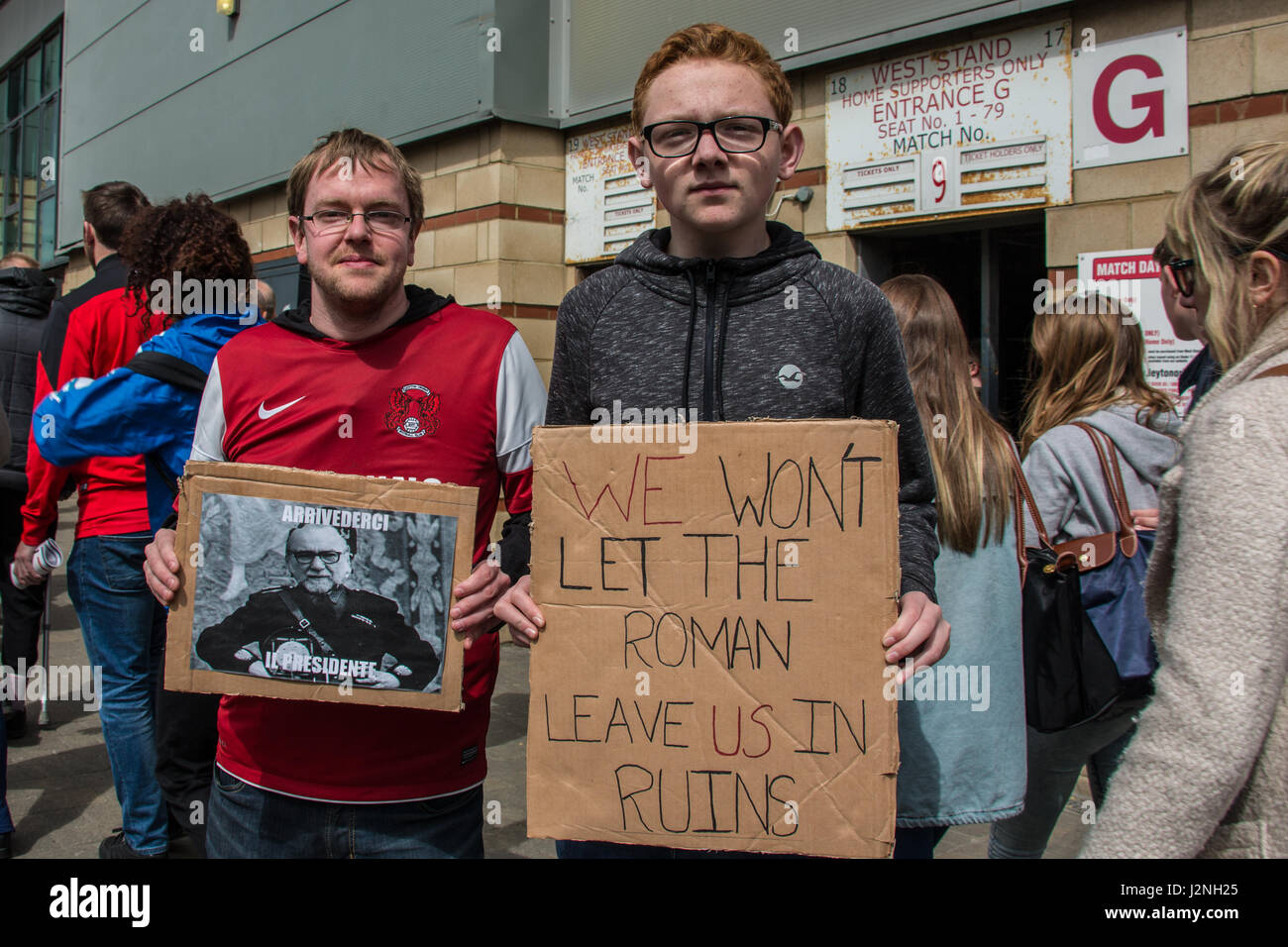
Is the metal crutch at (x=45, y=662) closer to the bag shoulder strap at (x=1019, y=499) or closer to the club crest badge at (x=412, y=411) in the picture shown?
the club crest badge at (x=412, y=411)

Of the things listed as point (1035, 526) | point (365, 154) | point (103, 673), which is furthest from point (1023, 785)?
point (103, 673)

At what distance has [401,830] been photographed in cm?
215

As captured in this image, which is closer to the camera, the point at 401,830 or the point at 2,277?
the point at 401,830

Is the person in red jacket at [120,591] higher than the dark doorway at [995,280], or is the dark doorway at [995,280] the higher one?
the dark doorway at [995,280]

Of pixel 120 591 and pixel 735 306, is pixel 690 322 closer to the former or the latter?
pixel 735 306

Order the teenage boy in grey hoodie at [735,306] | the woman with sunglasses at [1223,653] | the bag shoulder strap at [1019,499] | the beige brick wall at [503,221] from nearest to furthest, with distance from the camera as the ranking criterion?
the woman with sunglasses at [1223,653] → the teenage boy in grey hoodie at [735,306] → the bag shoulder strap at [1019,499] → the beige brick wall at [503,221]

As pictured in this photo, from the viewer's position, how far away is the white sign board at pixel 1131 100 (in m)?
5.11

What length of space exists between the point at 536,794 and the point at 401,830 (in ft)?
1.75

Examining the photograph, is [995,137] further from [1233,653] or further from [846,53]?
[1233,653]

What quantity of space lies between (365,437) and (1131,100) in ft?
15.3

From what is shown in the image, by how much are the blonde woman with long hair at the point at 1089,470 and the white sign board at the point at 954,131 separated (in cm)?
260

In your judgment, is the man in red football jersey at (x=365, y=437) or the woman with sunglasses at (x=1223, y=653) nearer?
the woman with sunglasses at (x=1223, y=653)

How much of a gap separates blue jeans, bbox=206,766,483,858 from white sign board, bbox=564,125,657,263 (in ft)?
20.5

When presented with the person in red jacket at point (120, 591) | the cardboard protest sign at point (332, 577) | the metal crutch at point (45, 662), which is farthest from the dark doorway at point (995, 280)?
the metal crutch at point (45, 662)
